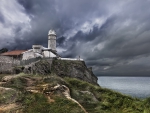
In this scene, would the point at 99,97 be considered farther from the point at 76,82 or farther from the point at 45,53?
the point at 45,53

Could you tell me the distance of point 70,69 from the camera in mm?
76812

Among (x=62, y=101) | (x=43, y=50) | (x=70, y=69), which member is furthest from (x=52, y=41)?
(x=62, y=101)

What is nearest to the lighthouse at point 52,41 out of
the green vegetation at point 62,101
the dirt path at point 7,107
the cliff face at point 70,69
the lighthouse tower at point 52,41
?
the lighthouse tower at point 52,41

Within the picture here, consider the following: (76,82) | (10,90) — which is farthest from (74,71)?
(10,90)

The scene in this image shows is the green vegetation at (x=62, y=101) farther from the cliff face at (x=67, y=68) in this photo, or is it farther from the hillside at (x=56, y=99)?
the cliff face at (x=67, y=68)

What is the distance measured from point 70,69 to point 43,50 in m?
13.3

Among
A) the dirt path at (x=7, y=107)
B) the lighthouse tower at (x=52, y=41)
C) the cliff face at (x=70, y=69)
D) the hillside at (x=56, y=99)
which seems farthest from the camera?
the lighthouse tower at (x=52, y=41)

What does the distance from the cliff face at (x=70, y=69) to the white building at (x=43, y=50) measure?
21.0 feet

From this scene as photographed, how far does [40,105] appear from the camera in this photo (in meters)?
14.2

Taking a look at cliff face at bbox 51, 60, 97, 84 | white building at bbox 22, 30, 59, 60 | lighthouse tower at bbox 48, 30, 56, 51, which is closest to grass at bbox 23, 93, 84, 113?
cliff face at bbox 51, 60, 97, 84

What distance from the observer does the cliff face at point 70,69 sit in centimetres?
7150

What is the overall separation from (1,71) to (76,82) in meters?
26.6

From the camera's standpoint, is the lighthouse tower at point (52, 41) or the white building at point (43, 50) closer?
the white building at point (43, 50)

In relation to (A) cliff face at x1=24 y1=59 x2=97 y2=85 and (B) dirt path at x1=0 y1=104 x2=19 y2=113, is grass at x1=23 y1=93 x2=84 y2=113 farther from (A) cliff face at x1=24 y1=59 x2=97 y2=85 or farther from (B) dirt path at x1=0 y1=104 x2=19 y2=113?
(A) cliff face at x1=24 y1=59 x2=97 y2=85
